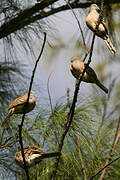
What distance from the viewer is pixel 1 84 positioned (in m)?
1.28

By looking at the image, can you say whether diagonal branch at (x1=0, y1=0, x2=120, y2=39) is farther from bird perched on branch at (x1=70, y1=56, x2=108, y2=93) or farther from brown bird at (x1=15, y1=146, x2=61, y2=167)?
brown bird at (x1=15, y1=146, x2=61, y2=167)

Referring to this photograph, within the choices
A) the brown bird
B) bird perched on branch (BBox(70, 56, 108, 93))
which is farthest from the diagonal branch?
the brown bird

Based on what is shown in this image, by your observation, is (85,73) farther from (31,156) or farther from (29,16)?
(29,16)

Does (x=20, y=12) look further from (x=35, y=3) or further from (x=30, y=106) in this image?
(x=30, y=106)

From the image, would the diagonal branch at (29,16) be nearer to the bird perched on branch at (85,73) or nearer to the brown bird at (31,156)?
the bird perched on branch at (85,73)

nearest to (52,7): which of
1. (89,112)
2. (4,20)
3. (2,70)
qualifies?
(4,20)

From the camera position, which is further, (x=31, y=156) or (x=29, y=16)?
(x=29, y=16)

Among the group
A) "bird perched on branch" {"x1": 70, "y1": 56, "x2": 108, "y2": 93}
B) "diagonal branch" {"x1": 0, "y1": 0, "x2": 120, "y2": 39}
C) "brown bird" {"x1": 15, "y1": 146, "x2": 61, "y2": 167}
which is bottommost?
"brown bird" {"x1": 15, "y1": 146, "x2": 61, "y2": 167}

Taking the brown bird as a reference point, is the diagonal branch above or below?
above

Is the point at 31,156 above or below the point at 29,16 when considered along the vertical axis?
below

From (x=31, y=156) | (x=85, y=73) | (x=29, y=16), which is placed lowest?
(x=31, y=156)

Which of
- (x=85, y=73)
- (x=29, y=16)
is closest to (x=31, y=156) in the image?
(x=85, y=73)

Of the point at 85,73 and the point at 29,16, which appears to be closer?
the point at 85,73

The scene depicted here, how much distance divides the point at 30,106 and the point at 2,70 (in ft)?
2.38
